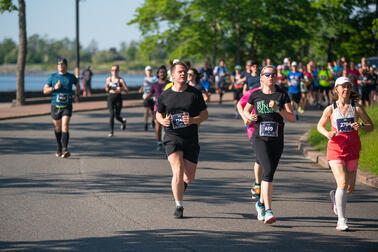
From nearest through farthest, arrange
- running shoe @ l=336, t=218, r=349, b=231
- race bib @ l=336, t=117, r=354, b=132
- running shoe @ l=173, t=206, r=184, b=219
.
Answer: running shoe @ l=336, t=218, r=349, b=231, race bib @ l=336, t=117, r=354, b=132, running shoe @ l=173, t=206, r=184, b=219

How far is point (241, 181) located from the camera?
932cm

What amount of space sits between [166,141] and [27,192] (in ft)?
7.97


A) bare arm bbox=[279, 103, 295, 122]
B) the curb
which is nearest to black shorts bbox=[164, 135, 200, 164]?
bare arm bbox=[279, 103, 295, 122]

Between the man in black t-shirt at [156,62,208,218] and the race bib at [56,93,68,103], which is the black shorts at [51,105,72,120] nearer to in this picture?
the race bib at [56,93,68,103]

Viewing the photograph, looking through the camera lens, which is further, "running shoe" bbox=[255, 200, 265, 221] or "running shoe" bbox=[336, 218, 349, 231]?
"running shoe" bbox=[255, 200, 265, 221]

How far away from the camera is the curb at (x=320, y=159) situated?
8977 mm

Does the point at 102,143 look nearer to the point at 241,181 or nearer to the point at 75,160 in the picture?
the point at 75,160

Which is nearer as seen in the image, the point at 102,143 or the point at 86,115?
the point at 102,143

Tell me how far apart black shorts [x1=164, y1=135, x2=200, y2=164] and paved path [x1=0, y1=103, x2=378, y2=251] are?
67 centimetres

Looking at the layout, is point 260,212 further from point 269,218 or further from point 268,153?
point 268,153

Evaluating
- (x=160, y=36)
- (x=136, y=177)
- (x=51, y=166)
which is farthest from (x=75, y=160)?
(x=160, y=36)

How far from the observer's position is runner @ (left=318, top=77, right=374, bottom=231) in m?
6.43

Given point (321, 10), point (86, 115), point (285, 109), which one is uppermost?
point (321, 10)

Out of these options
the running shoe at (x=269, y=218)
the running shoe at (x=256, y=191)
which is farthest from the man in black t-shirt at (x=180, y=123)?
the running shoe at (x=256, y=191)
